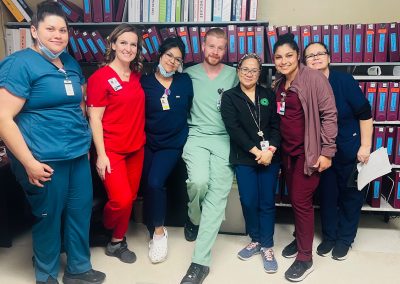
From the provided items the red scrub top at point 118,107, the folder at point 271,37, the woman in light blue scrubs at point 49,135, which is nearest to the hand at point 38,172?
the woman in light blue scrubs at point 49,135

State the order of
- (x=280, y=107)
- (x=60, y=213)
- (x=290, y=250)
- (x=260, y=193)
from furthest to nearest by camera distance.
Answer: (x=290, y=250) → (x=260, y=193) → (x=280, y=107) → (x=60, y=213)

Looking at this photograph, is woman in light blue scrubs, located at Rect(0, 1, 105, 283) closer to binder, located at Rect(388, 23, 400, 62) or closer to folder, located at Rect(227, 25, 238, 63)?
folder, located at Rect(227, 25, 238, 63)

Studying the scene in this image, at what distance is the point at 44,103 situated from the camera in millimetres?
1750

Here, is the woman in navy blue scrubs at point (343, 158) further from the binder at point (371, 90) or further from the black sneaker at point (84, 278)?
the black sneaker at point (84, 278)

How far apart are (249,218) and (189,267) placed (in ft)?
1.60

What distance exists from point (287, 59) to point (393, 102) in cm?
101

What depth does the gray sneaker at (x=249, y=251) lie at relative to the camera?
235 centimetres

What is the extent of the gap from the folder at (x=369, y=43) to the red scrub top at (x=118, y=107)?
164 cm

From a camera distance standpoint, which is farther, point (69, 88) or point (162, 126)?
point (162, 126)

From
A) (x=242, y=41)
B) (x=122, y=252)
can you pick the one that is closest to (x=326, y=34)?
(x=242, y=41)

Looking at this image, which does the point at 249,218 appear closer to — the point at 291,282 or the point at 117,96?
the point at 291,282

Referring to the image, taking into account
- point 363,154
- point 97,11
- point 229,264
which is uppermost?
point 97,11

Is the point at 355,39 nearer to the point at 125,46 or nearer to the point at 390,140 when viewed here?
the point at 390,140

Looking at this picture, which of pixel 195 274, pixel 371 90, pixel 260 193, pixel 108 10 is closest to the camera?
pixel 195 274
